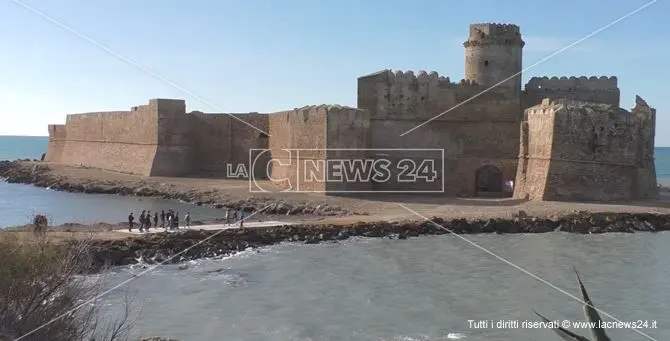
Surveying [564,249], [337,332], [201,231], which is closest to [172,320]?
[337,332]

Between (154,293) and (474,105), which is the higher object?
(474,105)

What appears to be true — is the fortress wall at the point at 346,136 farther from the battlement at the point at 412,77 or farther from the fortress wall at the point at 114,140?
the fortress wall at the point at 114,140

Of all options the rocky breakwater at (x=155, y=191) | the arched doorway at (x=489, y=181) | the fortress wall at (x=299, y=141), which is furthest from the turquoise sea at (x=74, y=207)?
the arched doorway at (x=489, y=181)

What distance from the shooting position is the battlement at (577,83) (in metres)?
26.5

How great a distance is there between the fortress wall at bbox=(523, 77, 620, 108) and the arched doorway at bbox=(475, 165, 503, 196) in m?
3.05

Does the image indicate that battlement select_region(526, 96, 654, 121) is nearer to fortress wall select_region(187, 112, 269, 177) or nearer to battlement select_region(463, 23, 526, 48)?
battlement select_region(463, 23, 526, 48)

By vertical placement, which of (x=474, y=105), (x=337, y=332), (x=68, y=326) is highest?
(x=474, y=105)

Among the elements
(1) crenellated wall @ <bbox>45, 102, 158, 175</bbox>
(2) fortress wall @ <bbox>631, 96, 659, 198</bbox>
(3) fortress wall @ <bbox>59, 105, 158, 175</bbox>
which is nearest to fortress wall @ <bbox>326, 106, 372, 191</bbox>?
Answer: (2) fortress wall @ <bbox>631, 96, 659, 198</bbox>

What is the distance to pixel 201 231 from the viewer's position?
16531mm

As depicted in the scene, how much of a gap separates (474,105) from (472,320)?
15.9 meters

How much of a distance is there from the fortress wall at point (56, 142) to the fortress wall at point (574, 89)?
29.2 meters

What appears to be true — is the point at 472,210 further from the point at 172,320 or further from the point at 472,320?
the point at 172,320

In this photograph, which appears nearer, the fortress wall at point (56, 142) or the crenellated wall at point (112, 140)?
the crenellated wall at point (112, 140)

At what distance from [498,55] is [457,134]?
3.36 metres
